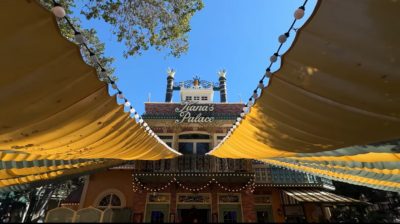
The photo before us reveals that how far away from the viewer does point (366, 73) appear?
143 centimetres

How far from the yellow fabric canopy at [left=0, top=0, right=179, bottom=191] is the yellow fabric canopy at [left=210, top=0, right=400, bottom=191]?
1348mm

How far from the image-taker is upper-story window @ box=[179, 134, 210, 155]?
1173cm

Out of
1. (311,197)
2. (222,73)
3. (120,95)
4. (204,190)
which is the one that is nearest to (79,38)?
(120,95)

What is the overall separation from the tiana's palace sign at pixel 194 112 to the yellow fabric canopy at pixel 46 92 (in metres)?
9.03

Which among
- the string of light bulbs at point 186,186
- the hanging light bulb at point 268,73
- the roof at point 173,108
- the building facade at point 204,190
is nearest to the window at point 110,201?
the building facade at point 204,190

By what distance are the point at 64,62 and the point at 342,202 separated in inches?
410

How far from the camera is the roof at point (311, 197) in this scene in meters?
9.19

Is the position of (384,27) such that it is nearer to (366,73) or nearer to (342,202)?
(366,73)

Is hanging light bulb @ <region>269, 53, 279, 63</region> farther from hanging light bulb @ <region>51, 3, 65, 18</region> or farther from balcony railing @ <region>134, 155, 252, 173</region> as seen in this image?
balcony railing @ <region>134, 155, 252, 173</region>

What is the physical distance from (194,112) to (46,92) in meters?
10.9

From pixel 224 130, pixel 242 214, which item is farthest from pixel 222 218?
pixel 224 130

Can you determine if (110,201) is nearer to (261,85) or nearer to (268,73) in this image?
(261,85)

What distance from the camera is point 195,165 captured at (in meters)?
10.7

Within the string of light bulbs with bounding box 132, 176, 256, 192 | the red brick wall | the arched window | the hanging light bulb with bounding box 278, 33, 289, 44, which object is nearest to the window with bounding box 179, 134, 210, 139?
the string of light bulbs with bounding box 132, 176, 256, 192
